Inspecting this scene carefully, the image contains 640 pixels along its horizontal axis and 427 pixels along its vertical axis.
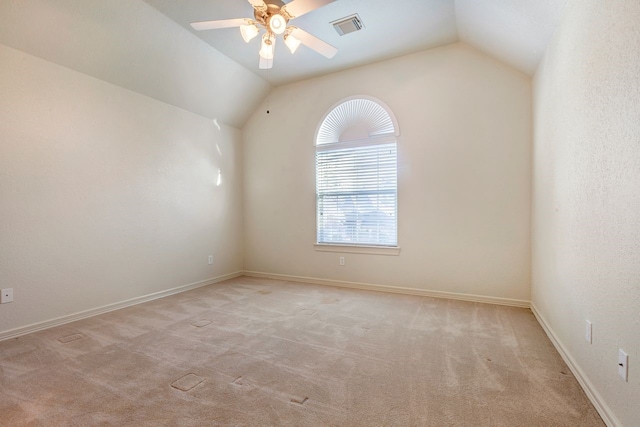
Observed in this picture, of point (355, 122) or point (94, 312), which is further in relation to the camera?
point (355, 122)

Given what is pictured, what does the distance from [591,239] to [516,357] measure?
3.36 ft

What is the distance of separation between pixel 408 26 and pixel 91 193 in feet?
A: 12.5

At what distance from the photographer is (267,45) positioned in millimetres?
2443

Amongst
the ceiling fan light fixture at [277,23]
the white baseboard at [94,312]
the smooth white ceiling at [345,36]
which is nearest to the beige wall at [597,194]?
the smooth white ceiling at [345,36]

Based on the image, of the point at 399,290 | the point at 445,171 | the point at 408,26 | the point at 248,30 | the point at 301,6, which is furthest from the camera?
the point at 399,290

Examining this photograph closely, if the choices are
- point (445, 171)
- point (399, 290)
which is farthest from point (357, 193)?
point (399, 290)

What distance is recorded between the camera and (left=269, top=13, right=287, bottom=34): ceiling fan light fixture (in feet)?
7.29

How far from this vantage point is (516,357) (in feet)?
7.15

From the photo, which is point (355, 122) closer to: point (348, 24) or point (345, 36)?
point (345, 36)

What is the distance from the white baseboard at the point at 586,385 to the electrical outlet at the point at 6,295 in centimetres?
426

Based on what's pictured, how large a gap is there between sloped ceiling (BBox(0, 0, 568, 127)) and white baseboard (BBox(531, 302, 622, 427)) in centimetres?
243

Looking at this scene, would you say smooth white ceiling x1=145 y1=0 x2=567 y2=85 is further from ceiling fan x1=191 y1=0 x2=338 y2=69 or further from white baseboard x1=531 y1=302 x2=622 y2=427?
white baseboard x1=531 y1=302 x2=622 y2=427

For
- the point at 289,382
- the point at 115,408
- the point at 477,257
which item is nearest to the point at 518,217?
the point at 477,257

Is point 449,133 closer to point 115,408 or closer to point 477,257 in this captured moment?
point 477,257
